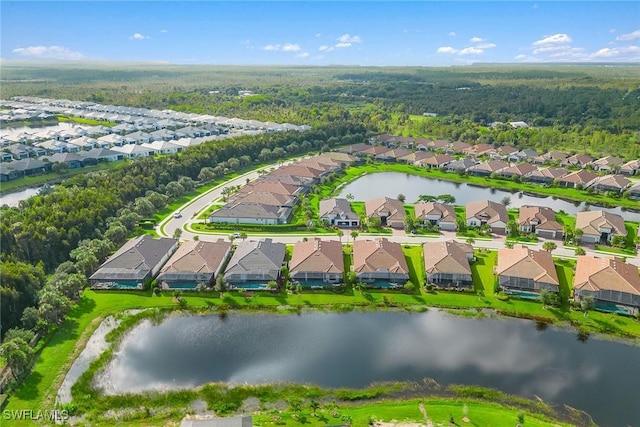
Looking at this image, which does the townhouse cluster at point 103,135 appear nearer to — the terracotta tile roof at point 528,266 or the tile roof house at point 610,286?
the terracotta tile roof at point 528,266

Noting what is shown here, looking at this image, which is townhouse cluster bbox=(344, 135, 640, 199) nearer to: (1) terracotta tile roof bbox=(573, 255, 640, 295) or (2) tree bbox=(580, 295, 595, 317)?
(1) terracotta tile roof bbox=(573, 255, 640, 295)

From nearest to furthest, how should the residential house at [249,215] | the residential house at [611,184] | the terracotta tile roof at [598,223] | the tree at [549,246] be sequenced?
1. the tree at [549,246]
2. the terracotta tile roof at [598,223]
3. the residential house at [249,215]
4. the residential house at [611,184]

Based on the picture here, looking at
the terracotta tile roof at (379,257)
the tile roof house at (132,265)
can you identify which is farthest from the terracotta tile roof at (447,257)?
the tile roof house at (132,265)

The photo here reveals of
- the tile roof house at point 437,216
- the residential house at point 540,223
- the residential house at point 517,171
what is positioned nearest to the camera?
the residential house at point 540,223

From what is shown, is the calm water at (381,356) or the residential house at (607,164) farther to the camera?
the residential house at (607,164)

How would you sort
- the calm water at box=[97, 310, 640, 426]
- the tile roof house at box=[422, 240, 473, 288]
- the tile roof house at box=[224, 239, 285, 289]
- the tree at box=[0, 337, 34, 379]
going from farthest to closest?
1. the tile roof house at box=[422, 240, 473, 288]
2. the tile roof house at box=[224, 239, 285, 289]
3. the calm water at box=[97, 310, 640, 426]
4. the tree at box=[0, 337, 34, 379]

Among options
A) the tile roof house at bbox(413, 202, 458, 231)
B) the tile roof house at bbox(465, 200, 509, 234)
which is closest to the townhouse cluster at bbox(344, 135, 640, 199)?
the tile roof house at bbox(465, 200, 509, 234)

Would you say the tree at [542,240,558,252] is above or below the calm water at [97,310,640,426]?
above
